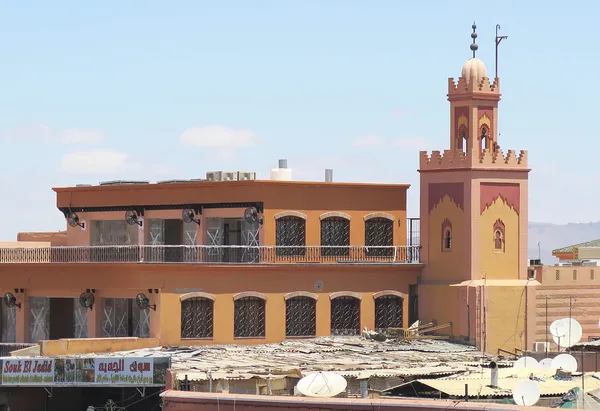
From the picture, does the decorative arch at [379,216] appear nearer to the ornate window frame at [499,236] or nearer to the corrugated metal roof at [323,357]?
the ornate window frame at [499,236]

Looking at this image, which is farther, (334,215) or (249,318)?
(334,215)

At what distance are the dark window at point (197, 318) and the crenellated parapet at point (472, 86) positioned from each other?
1413cm

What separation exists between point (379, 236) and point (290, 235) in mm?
4454

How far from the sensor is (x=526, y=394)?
46.6 m

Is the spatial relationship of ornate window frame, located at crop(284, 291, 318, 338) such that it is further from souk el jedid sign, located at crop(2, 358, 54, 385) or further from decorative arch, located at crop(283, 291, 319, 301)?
souk el jedid sign, located at crop(2, 358, 54, 385)

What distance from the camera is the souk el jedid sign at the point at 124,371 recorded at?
56.8 meters

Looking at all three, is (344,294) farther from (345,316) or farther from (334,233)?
(334,233)

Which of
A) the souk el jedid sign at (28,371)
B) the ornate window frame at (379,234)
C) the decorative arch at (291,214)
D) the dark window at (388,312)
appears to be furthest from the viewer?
the ornate window frame at (379,234)

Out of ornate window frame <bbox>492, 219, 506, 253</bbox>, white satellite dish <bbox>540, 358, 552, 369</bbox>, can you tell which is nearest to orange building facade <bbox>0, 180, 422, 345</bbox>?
ornate window frame <bbox>492, 219, 506, 253</bbox>

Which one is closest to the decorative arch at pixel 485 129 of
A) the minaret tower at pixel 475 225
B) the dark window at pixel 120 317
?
the minaret tower at pixel 475 225

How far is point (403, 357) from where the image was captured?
61.5m

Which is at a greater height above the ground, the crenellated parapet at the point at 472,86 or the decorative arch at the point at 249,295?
the crenellated parapet at the point at 472,86

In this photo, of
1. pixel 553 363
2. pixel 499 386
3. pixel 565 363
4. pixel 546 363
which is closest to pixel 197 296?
pixel 546 363

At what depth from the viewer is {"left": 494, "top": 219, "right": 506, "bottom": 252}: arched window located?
67750 mm
